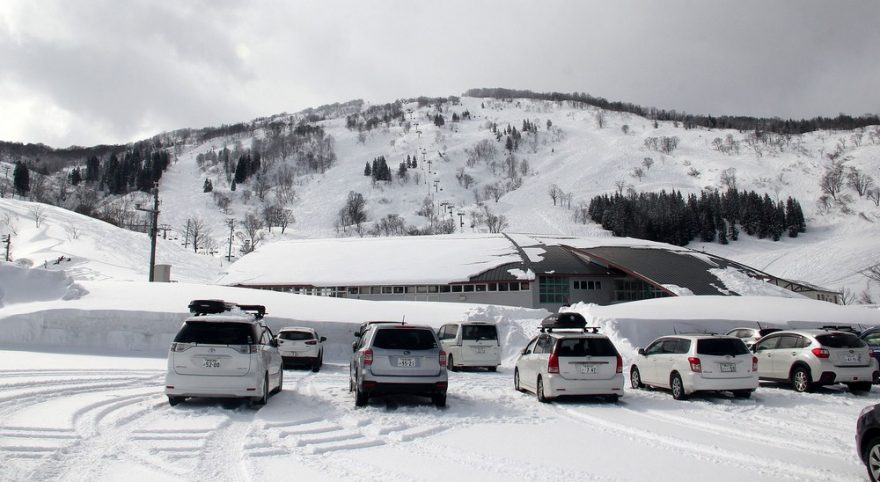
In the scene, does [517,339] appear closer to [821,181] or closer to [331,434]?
[331,434]

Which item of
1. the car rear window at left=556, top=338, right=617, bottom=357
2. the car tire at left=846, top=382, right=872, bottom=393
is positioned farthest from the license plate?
the car tire at left=846, top=382, right=872, bottom=393

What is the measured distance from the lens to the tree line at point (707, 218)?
417 feet

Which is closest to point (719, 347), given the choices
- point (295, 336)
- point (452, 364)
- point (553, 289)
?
point (452, 364)

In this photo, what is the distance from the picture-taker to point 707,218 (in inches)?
5133

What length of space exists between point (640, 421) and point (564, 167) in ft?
635

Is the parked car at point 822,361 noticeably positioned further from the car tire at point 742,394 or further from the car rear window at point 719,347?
the car rear window at point 719,347

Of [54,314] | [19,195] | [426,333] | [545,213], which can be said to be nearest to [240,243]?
[19,195]

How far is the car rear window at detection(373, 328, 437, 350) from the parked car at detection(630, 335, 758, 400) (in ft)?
19.5

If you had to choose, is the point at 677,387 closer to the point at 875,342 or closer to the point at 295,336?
the point at 875,342

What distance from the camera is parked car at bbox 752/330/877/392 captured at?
15.4 metres

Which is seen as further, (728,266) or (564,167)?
(564,167)

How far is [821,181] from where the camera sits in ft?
506

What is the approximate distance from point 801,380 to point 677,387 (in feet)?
13.0

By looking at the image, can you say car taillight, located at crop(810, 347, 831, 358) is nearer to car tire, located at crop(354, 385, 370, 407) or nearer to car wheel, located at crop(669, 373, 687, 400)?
car wheel, located at crop(669, 373, 687, 400)
